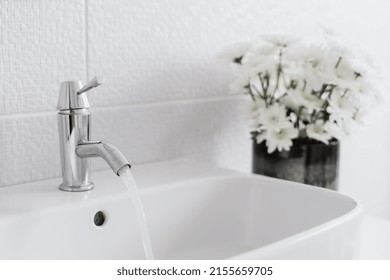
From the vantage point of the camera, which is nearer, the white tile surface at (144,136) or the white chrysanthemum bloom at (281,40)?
the white tile surface at (144,136)

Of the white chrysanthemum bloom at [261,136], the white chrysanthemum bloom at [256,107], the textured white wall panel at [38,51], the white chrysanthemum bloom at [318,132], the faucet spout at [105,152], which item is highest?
the textured white wall panel at [38,51]

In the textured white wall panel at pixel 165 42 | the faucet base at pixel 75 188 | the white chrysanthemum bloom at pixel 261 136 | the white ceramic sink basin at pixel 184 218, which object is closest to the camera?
the white ceramic sink basin at pixel 184 218

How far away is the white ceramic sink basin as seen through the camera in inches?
30.0

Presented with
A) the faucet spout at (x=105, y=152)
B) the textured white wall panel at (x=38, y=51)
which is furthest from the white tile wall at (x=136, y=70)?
the faucet spout at (x=105, y=152)

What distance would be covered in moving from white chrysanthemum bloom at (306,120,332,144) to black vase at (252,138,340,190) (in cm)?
3

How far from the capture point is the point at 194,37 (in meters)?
1.11

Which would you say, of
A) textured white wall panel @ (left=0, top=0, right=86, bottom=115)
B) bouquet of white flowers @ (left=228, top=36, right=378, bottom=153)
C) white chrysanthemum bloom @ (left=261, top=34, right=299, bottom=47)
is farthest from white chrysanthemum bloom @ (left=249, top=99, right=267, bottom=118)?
textured white wall panel @ (left=0, top=0, right=86, bottom=115)

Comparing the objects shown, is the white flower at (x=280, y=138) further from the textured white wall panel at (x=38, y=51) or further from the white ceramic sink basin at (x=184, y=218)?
the textured white wall panel at (x=38, y=51)

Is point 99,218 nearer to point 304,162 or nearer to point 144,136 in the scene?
point 144,136

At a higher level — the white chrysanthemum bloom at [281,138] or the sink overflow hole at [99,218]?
the white chrysanthemum bloom at [281,138]

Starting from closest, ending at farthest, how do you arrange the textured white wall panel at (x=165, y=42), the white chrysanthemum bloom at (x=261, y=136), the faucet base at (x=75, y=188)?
the faucet base at (x=75, y=188) → the textured white wall panel at (x=165, y=42) → the white chrysanthemum bloom at (x=261, y=136)

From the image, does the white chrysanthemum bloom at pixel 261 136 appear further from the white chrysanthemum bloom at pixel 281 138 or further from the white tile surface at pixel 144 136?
the white tile surface at pixel 144 136

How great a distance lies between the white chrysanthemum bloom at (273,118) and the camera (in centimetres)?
107
